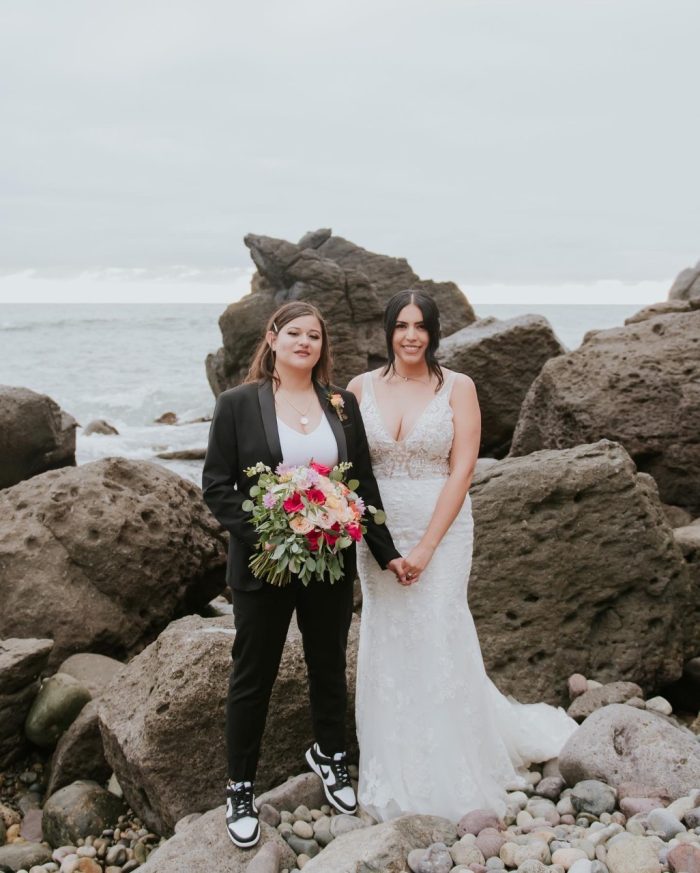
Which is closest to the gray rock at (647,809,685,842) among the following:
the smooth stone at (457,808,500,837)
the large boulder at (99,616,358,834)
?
the smooth stone at (457,808,500,837)

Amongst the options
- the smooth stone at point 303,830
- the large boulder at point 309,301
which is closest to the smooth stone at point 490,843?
the smooth stone at point 303,830

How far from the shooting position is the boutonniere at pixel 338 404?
15.0 feet

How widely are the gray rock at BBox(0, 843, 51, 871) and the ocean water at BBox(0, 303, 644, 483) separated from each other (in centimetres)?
1157

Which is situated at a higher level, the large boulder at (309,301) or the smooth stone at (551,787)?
the large boulder at (309,301)

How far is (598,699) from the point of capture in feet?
19.6

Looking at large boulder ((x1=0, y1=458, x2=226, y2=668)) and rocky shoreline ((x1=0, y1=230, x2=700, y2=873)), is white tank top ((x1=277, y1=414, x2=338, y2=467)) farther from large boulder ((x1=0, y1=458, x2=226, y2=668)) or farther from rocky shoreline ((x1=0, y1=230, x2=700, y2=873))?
large boulder ((x1=0, y1=458, x2=226, y2=668))

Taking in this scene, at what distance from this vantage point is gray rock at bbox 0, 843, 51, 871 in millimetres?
5145

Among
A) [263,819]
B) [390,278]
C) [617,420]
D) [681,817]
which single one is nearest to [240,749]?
[263,819]

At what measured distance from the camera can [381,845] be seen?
13.2ft

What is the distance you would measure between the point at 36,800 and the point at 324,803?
7.68ft

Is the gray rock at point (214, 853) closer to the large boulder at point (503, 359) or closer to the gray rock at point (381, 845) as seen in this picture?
the gray rock at point (381, 845)

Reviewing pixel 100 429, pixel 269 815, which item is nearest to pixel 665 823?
pixel 269 815

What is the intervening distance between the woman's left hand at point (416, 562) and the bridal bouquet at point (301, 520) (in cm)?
47

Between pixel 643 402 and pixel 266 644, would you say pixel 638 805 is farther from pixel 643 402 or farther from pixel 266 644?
pixel 643 402
